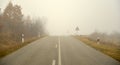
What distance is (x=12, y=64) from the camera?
35.9ft

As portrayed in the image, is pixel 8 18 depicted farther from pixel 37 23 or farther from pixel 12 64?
pixel 12 64

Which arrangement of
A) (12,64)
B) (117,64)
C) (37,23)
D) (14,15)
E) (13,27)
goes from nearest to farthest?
(12,64), (117,64), (13,27), (14,15), (37,23)

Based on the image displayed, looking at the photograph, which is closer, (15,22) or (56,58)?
(56,58)

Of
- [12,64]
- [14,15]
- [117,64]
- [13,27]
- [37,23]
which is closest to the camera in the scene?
[12,64]

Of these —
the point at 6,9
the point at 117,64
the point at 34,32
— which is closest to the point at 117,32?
the point at 34,32

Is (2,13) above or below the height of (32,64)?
above

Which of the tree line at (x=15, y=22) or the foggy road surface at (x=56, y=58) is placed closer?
the foggy road surface at (x=56, y=58)

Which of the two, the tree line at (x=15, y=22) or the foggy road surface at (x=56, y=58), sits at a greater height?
the tree line at (x=15, y=22)

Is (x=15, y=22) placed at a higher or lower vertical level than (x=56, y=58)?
higher

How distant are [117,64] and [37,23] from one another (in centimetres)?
5959

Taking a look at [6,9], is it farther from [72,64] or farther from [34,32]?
[72,64]

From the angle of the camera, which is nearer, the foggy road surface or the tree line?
the foggy road surface

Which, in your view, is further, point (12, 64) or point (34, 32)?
point (34, 32)

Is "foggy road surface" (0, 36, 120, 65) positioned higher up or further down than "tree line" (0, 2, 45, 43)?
further down
